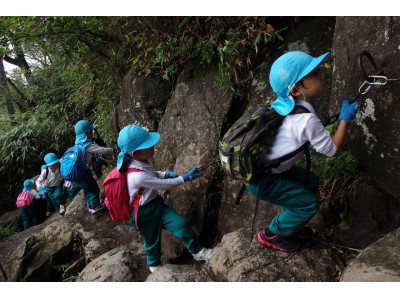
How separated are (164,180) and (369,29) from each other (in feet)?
8.28

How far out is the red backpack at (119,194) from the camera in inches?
147

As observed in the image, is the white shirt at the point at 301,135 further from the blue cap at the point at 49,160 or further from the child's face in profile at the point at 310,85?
the blue cap at the point at 49,160

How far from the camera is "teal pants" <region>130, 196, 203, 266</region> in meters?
3.92

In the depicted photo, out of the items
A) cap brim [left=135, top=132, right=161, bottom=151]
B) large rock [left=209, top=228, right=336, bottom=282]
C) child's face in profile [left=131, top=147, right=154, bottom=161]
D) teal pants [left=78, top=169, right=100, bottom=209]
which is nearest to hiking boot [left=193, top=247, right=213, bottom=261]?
large rock [left=209, top=228, right=336, bottom=282]

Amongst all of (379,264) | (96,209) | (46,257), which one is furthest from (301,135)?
(46,257)

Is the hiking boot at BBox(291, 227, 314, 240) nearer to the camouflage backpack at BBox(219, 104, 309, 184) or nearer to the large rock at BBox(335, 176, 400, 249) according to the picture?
the large rock at BBox(335, 176, 400, 249)

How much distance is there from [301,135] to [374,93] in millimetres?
811

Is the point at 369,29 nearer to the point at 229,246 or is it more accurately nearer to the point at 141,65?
the point at 229,246

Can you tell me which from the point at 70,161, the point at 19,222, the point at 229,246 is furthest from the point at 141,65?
the point at 19,222

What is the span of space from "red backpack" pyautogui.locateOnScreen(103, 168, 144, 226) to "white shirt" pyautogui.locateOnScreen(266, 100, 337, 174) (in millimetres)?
1733

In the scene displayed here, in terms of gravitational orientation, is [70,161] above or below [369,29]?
below

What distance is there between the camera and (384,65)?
2611 mm

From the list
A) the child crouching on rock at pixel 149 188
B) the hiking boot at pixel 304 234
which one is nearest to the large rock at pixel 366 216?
the hiking boot at pixel 304 234

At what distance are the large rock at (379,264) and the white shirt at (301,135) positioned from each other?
882 millimetres
